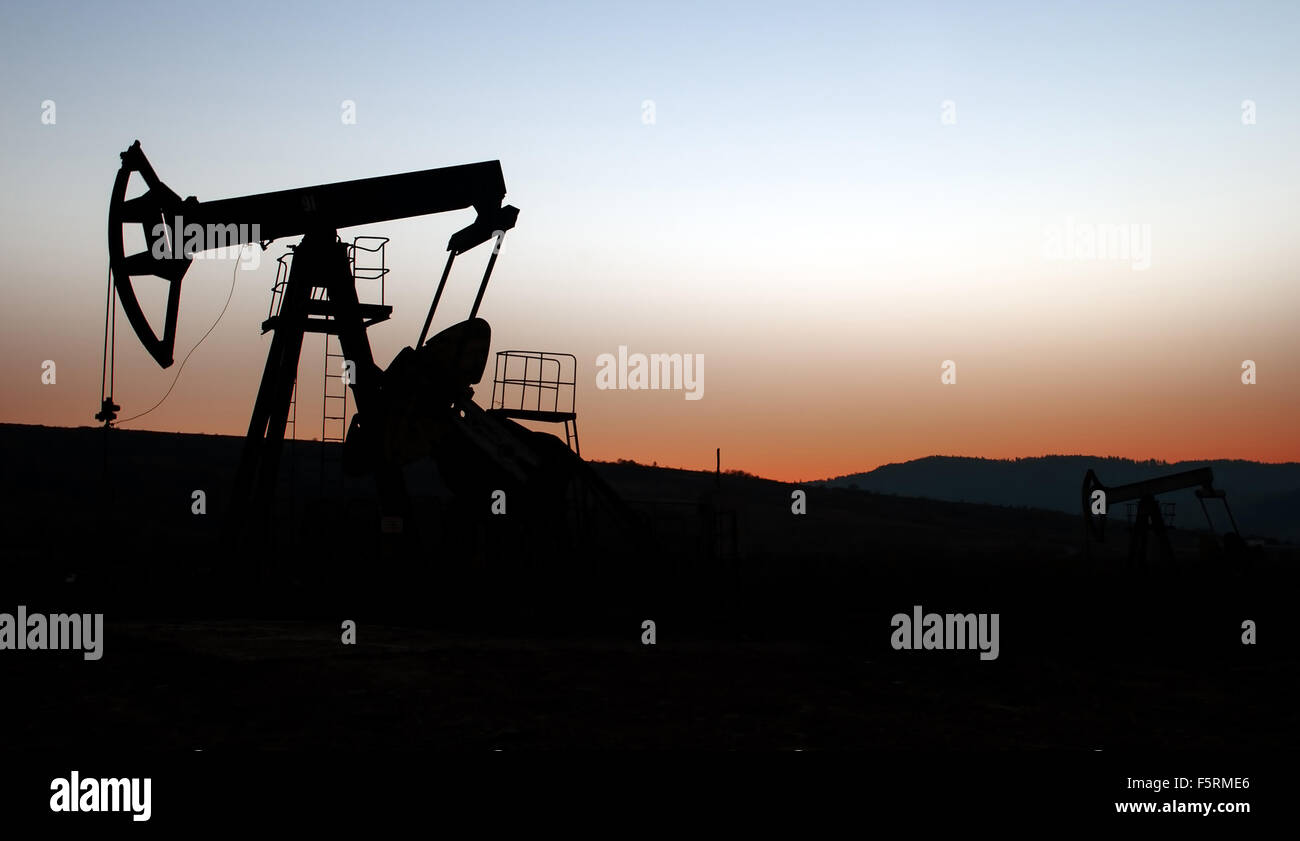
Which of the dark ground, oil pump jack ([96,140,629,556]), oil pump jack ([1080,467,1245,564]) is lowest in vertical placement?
the dark ground

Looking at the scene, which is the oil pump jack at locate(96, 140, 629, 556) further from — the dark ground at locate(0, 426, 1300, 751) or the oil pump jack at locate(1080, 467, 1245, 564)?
the oil pump jack at locate(1080, 467, 1245, 564)

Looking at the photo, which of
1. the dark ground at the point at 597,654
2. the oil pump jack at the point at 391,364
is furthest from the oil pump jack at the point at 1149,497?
the oil pump jack at the point at 391,364

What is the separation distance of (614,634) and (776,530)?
133 feet

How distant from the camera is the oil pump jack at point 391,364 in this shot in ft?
44.6

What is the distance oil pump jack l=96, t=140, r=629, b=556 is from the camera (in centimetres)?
1359

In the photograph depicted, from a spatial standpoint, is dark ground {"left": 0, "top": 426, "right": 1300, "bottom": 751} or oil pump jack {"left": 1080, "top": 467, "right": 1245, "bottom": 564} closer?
dark ground {"left": 0, "top": 426, "right": 1300, "bottom": 751}

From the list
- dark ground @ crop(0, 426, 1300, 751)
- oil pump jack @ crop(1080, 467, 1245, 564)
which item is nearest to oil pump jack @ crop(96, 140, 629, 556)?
dark ground @ crop(0, 426, 1300, 751)

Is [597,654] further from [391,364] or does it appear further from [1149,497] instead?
[1149,497]

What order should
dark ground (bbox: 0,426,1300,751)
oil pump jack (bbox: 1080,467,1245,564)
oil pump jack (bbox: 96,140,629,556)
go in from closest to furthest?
dark ground (bbox: 0,426,1300,751), oil pump jack (bbox: 96,140,629,556), oil pump jack (bbox: 1080,467,1245,564)

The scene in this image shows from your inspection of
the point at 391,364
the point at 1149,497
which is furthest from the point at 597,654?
the point at 1149,497

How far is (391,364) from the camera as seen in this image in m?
13.9

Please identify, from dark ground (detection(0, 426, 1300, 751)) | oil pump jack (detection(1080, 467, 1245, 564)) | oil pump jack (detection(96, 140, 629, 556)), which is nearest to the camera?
dark ground (detection(0, 426, 1300, 751))
